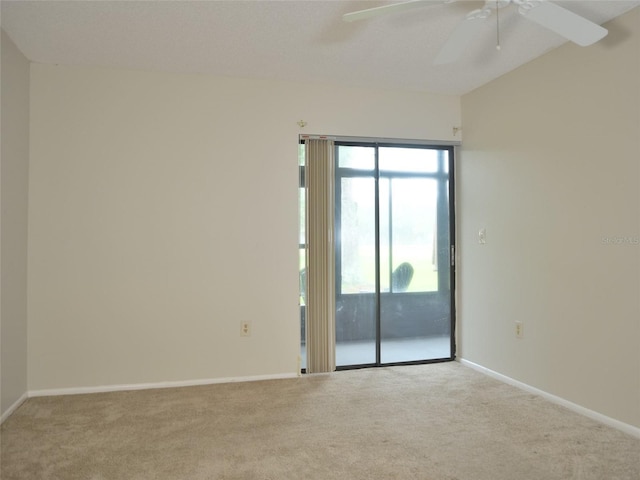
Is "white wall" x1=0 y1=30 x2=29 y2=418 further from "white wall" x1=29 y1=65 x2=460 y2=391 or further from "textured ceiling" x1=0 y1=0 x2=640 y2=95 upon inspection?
"textured ceiling" x1=0 y1=0 x2=640 y2=95

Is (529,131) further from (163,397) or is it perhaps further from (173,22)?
(163,397)

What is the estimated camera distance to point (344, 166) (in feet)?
12.8

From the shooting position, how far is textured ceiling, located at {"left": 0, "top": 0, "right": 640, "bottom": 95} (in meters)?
2.49

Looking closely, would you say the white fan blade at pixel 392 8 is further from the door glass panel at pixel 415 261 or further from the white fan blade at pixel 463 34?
the door glass panel at pixel 415 261

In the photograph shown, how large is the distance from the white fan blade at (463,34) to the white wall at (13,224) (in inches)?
103

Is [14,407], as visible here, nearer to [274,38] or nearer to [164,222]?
[164,222]

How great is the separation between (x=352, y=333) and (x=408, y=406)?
1026mm

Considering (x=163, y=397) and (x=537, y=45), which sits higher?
(x=537, y=45)

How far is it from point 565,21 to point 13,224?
3.34 metres

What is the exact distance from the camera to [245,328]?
357cm

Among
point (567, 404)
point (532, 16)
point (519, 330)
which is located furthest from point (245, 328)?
point (532, 16)

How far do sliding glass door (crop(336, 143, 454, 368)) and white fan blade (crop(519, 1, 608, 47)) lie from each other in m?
1.95

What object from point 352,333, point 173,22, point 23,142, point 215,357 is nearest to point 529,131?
point 352,333

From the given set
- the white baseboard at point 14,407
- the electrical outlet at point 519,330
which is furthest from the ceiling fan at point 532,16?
the white baseboard at point 14,407
